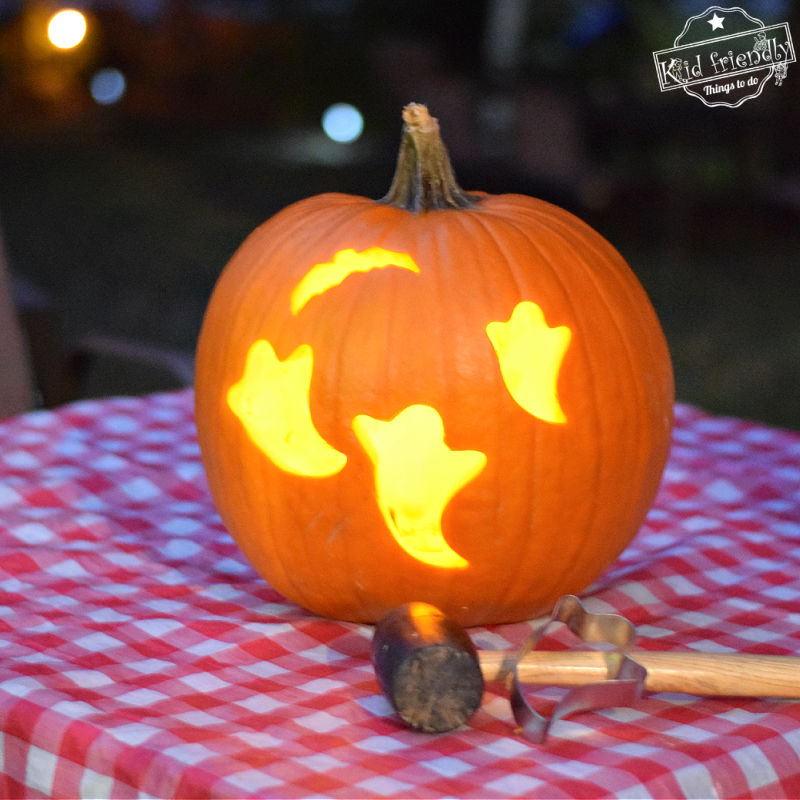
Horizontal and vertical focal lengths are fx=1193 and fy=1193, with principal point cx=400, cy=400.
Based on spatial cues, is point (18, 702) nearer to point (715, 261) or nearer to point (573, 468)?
point (573, 468)

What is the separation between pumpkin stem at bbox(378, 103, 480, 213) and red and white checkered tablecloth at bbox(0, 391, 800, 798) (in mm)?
392

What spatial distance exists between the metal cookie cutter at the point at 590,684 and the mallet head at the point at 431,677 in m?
0.04

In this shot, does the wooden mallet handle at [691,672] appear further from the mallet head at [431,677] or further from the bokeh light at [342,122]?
the bokeh light at [342,122]

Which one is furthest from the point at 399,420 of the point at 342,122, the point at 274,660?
the point at 342,122

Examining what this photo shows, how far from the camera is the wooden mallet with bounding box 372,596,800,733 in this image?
2.68 ft

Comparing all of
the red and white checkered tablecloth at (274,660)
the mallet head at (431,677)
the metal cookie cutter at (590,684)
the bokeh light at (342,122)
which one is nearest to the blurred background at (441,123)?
the bokeh light at (342,122)

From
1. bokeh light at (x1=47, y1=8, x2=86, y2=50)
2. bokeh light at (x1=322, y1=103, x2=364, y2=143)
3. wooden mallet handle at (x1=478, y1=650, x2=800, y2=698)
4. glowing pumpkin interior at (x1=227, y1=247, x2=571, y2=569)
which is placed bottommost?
wooden mallet handle at (x1=478, y1=650, x2=800, y2=698)

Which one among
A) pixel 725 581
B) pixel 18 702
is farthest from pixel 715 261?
pixel 18 702

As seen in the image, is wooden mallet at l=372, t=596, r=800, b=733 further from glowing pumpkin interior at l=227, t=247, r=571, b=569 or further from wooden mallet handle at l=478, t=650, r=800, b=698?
glowing pumpkin interior at l=227, t=247, r=571, b=569

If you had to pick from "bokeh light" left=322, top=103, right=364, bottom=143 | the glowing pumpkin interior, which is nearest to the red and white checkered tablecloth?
the glowing pumpkin interior

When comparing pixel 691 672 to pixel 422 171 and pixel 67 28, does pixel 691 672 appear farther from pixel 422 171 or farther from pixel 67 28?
pixel 67 28

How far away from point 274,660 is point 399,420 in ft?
0.73

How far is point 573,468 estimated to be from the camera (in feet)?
3.35

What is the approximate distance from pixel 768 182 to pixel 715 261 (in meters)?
0.40
